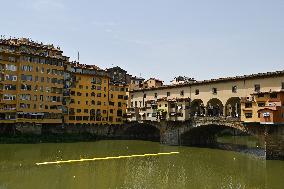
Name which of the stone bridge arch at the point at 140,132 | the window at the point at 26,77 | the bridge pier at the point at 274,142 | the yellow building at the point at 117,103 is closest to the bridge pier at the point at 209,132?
the bridge pier at the point at 274,142

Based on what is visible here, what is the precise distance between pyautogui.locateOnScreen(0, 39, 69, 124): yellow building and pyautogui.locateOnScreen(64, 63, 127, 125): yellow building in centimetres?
481

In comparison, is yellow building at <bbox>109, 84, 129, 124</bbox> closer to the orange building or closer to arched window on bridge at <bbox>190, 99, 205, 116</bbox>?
arched window on bridge at <bbox>190, 99, 205, 116</bbox>

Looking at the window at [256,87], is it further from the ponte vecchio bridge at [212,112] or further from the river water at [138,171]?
the river water at [138,171]

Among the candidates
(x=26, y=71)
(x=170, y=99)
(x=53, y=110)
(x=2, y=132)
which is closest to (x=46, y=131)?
(x=53, y=110)

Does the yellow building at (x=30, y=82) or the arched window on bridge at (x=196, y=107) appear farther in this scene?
the arched window on bridge at (x=196, y=107)

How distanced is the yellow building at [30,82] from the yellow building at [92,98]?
190 inches

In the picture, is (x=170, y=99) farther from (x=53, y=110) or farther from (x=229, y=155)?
(x=53, y=110)

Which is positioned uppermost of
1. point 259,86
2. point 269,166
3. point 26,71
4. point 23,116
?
point 26,71

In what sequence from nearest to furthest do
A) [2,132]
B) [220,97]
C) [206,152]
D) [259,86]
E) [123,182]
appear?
1. [123,182]
2. [259,86]
3. [206,152]
4. [220,97]
5. [2,132]

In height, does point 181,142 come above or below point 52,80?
below

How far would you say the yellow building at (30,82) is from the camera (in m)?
74.8

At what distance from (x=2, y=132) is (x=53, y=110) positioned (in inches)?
502

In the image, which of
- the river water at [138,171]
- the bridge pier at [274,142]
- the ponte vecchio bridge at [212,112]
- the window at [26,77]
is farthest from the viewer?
the window at [26,77]

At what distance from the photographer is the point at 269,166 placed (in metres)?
49.2
